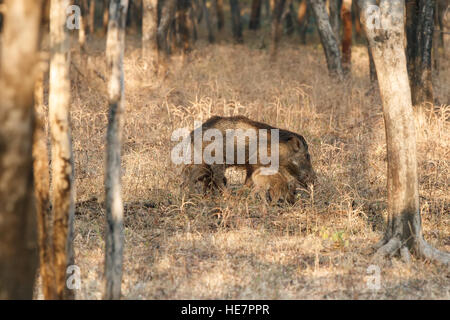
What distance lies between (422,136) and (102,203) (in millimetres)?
4884

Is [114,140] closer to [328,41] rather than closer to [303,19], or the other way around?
[328,41]

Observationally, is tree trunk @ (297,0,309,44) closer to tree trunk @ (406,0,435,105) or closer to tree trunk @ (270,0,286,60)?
tree trunk @ (270,0,286,60)

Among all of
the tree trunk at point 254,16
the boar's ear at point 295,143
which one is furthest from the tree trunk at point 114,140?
the tree trunk at point 254,16

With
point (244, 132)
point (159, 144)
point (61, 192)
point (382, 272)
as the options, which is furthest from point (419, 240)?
point (159, 144)

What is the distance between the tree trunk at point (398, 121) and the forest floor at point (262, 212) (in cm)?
24

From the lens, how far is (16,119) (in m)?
3.17

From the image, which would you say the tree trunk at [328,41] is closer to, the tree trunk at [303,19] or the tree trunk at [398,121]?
the tree trunk at [398,121]

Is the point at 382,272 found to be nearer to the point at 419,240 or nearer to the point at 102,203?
the point at 419,240

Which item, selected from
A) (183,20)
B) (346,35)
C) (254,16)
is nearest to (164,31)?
(183,20)

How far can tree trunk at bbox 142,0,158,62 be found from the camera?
1380cm

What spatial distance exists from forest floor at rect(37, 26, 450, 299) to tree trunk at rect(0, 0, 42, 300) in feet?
4.89

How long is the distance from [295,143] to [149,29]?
7546 mm

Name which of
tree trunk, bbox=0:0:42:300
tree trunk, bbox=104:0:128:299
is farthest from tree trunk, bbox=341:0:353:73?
tree trunk, bbox=0:0:42:300

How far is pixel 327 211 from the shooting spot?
6.99 m
